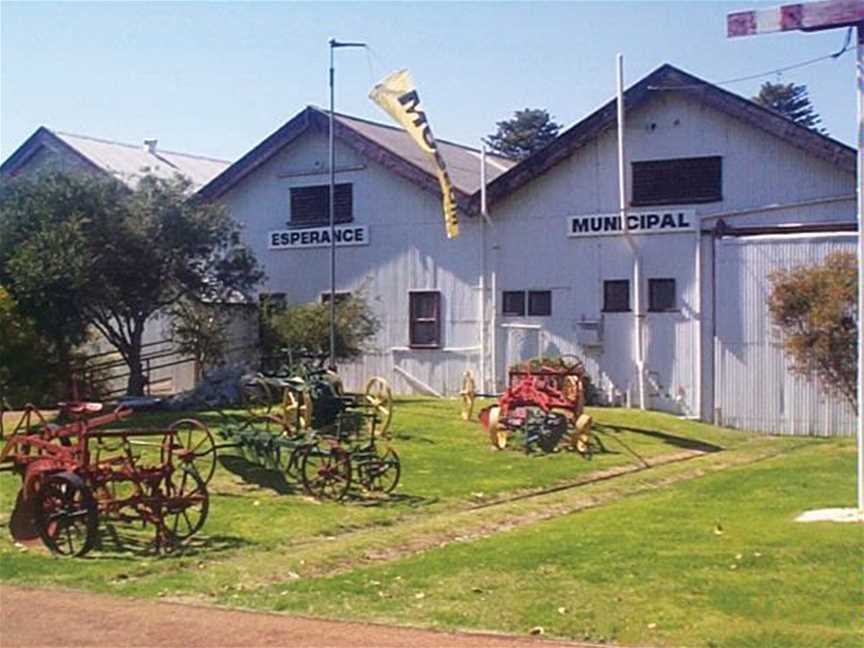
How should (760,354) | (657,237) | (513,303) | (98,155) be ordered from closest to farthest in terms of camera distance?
1. (760,354)
2. (657,237)
3. (513,303)
4. (98,155)

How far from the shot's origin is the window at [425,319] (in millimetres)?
32219

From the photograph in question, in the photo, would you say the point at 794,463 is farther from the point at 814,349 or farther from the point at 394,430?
the point at 394,430

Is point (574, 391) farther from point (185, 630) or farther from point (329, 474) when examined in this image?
point (185, 630)

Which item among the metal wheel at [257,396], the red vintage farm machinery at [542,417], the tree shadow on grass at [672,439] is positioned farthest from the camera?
the tree shadow on grass at [672,439]

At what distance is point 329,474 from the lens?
16781 mm

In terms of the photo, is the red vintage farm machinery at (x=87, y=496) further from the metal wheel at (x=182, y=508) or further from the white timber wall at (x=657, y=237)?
the white timber wall at (x=657, y=237)

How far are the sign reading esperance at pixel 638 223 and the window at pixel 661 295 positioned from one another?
43.9 inches

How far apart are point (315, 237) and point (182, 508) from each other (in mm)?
21123

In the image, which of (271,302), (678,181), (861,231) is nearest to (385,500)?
(861,231)

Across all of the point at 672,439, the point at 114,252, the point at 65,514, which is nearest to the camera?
the point at 65,514

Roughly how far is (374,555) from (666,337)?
1692 cm

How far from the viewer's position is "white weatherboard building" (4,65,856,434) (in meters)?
26.8

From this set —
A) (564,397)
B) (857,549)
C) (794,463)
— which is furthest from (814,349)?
(857,549)

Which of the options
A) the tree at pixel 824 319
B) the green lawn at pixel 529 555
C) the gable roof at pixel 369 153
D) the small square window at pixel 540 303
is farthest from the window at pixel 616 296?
the green lawn at pixel 529 555
